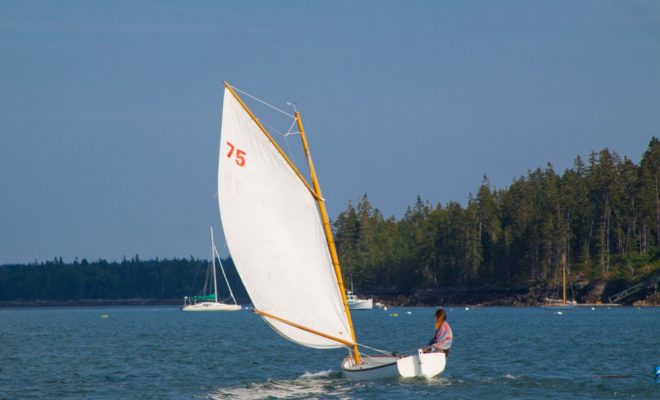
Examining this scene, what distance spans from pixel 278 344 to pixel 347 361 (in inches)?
1280

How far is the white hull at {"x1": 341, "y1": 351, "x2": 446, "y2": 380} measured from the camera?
1650 inches

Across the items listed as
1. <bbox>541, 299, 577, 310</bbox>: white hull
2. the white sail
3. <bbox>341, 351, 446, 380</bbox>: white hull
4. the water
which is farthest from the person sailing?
<bbox>541, 299, 577, 310</bbox>: white hull

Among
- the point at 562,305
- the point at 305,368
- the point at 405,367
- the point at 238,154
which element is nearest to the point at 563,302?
the point at 562,305

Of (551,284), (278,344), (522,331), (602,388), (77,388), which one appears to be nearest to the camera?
(602,388)

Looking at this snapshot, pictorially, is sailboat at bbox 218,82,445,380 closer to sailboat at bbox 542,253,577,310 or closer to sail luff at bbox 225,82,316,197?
sail luff at bbox 225,82,316,197

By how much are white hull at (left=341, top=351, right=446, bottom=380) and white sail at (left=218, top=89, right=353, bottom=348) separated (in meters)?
1.42

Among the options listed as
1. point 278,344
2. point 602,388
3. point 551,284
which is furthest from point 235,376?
point 551,284

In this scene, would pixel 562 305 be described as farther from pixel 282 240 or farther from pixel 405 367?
pixel 282 240

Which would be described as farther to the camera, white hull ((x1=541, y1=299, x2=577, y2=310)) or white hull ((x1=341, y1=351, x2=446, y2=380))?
white hull ((x1=541, y1=299, x2=577, y2=310))

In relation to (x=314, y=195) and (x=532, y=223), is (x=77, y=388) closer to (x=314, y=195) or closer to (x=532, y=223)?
(x=314, y=195)

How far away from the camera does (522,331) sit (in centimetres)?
9112

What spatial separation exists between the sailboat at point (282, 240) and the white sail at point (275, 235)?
0.12 ft

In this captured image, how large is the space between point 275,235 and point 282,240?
0.33 metres

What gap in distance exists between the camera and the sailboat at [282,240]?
4078cm
